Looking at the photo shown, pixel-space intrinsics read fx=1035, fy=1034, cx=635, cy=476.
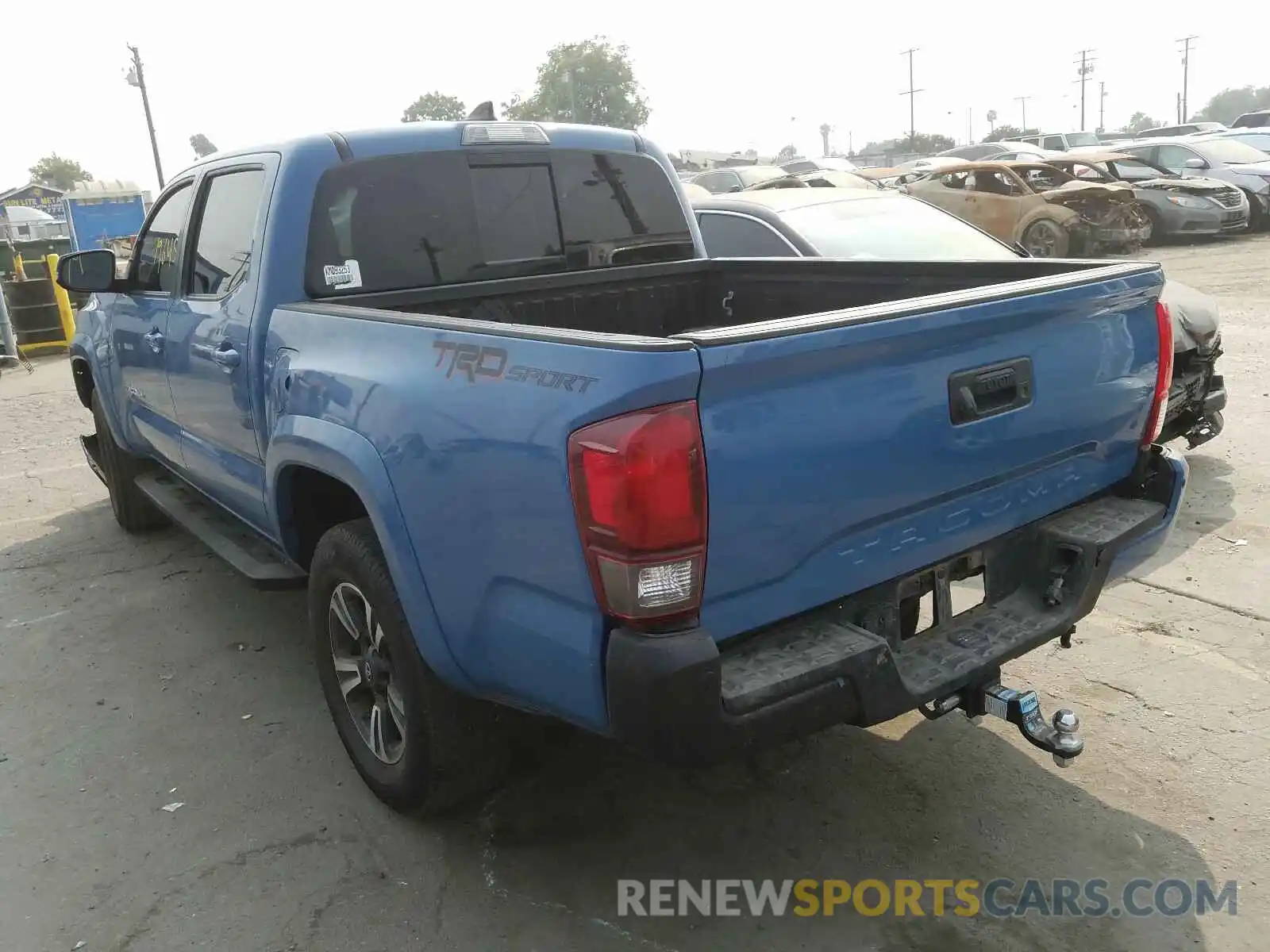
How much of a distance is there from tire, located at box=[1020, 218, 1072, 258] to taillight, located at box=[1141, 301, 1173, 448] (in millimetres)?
12183

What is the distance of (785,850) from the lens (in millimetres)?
2904

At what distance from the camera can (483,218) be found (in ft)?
12.4

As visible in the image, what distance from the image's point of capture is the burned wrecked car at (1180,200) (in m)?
16.8

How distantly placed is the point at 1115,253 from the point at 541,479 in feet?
52.2

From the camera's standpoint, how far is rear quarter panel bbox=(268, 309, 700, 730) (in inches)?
83.2

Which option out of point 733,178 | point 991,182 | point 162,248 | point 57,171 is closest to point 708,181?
point 733,178

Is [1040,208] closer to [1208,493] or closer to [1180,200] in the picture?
[1180,200]

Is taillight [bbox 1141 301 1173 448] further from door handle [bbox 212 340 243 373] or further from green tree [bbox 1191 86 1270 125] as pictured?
green tree [bbox 1191 86 1270 125]

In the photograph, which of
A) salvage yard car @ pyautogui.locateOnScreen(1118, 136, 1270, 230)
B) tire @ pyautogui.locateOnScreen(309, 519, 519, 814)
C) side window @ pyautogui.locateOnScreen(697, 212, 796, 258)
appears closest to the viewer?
tire @ pyautogui.locateOnScreen(309, 519, 519, 814)

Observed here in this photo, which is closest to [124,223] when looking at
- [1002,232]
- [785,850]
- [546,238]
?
[1002,232]

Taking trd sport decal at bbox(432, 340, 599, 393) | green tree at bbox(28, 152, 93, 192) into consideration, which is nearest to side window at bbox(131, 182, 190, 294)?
trd sport decal at bbox(432, 340, 599, 393)

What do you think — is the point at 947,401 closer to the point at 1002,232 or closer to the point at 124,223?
the point at 1002,232

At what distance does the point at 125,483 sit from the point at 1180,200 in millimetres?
16825

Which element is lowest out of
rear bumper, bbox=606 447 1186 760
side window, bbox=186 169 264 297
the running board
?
the running board
